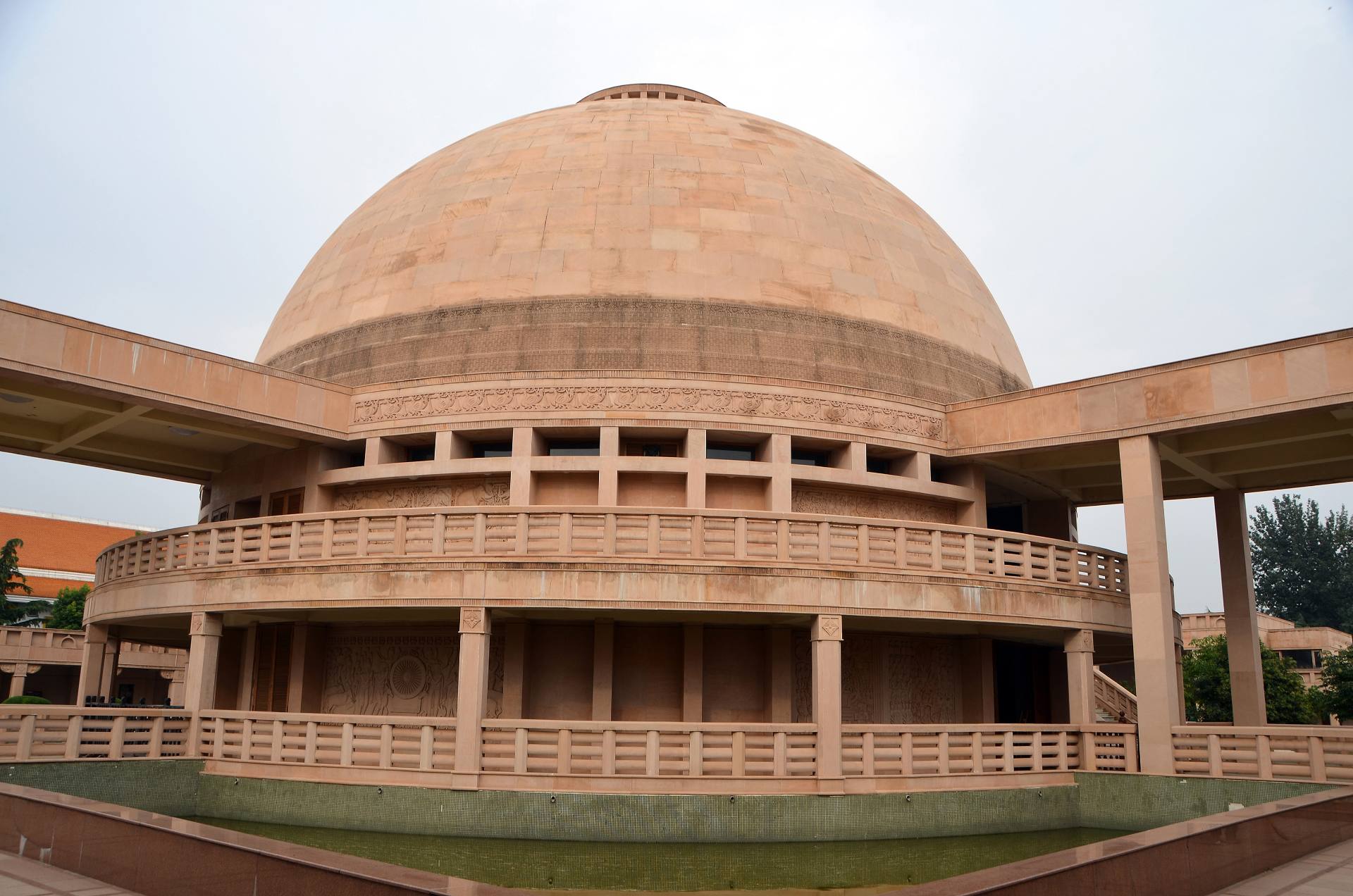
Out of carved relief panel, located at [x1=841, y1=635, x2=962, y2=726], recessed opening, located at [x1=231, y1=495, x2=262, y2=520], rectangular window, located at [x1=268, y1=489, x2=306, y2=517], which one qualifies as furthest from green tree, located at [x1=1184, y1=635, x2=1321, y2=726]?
recessed opening, located at [x1=231, y1=495, x2=262, y2=520]

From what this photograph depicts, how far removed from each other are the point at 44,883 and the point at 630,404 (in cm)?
1364

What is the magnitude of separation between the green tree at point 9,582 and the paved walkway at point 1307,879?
5524 centimetres

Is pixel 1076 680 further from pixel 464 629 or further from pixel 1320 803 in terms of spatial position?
pixel 464 629

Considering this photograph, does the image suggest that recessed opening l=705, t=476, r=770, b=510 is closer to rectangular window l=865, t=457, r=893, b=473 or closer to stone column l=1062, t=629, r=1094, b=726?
rectangular window l=865, t=457, r=893, b=473

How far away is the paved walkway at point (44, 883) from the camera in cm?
736

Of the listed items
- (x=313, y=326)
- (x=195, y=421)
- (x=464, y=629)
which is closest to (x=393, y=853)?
(x=464, y=629)

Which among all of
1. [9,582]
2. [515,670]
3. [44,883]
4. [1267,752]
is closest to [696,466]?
[515,670]

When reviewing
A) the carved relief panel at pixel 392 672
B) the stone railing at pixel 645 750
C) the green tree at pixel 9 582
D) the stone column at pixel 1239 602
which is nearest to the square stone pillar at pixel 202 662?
the carved relief panel at pixel 392 672

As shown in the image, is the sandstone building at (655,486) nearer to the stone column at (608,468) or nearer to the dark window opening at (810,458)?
the stone column at (608,468)

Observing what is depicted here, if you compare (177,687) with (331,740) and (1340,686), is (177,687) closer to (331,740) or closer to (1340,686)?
(331,740)

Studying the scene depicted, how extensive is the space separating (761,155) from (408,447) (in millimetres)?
10785

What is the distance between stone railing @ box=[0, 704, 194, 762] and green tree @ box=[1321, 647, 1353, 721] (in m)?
45.3

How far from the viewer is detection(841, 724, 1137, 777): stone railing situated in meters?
16.8

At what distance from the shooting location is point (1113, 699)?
1145 inches
